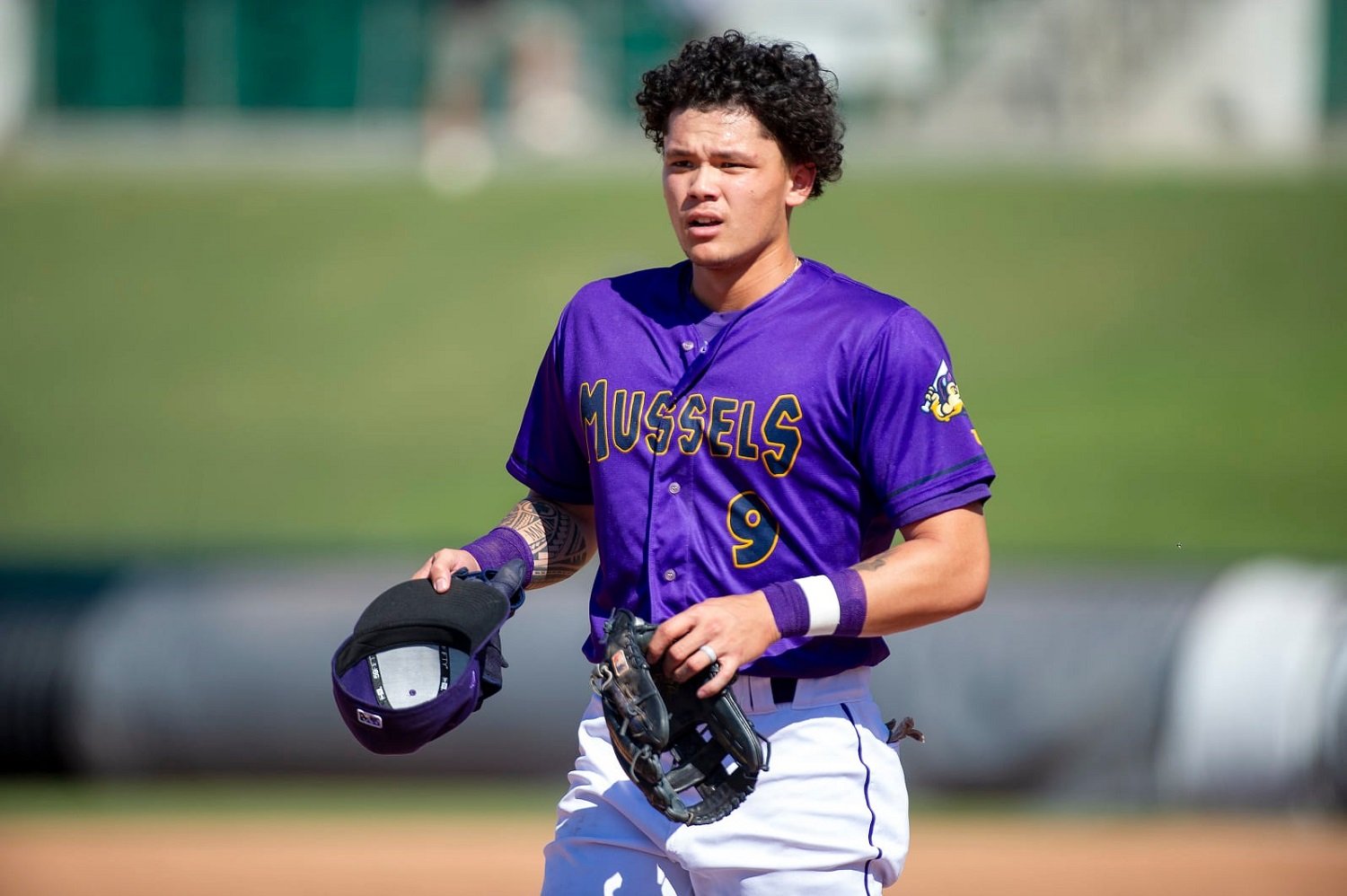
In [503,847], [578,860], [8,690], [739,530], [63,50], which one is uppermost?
[63,50]

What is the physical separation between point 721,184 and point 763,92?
197mm

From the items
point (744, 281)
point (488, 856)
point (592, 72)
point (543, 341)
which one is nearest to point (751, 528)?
point (744, 281)

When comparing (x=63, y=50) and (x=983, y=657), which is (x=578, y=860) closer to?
(x=983, y=657)

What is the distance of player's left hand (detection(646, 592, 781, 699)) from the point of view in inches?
107

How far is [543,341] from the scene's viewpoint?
1499 cm

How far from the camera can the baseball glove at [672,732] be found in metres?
2.83

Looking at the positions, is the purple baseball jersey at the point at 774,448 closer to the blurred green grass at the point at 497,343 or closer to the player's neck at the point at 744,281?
the player's neck at the point at 744,281

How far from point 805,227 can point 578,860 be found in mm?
13384

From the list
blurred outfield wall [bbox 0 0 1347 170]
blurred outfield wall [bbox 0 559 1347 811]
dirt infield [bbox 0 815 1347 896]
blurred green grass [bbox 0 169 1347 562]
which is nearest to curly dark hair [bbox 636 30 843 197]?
dirt infield [bbox 0 815 1347 896]

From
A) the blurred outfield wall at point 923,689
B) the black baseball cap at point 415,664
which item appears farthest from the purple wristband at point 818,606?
the blurred outfield wall at point 923,689

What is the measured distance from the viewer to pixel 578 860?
3047 mm

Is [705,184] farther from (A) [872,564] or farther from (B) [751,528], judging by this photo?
(A) [872,564]

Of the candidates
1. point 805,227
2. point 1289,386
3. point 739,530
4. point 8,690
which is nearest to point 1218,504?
point 1289,386

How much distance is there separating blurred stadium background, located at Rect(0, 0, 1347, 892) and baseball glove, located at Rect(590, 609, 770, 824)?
14.1 ft
